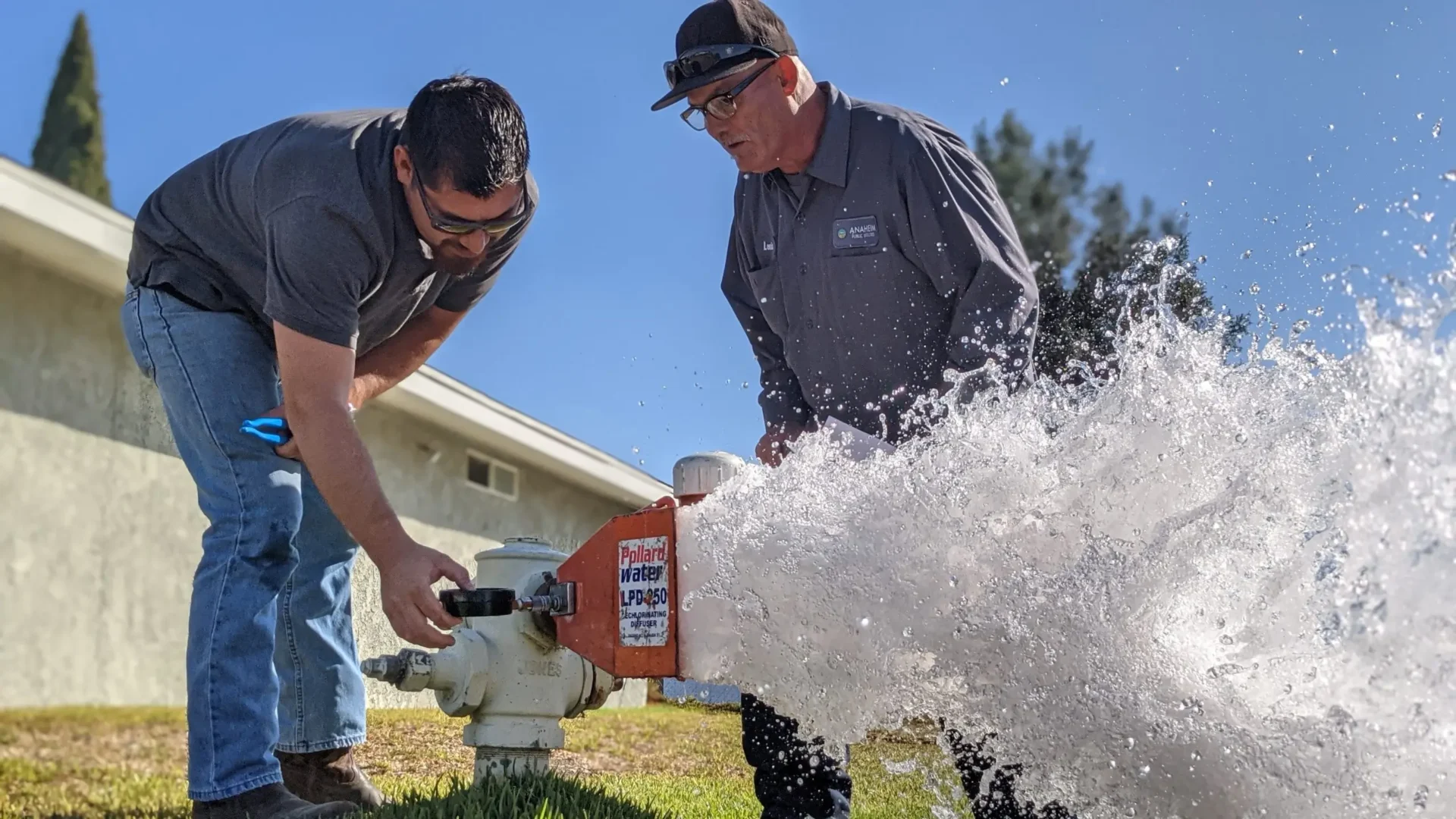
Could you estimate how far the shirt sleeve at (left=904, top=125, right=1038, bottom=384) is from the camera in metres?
2.93

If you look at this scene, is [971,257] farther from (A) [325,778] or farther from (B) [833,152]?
(A) [325,778]

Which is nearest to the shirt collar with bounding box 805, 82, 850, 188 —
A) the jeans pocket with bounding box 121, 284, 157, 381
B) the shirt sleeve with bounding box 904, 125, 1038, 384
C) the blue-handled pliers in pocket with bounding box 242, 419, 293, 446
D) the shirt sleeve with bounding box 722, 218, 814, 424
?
the shirt sleeve with bounding box 904, 125, 1038, 384

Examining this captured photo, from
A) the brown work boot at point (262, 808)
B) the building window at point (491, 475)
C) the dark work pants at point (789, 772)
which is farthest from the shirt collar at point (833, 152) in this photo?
the building window at point (491, 475)

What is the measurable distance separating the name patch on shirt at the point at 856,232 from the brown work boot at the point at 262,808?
1.76 metres

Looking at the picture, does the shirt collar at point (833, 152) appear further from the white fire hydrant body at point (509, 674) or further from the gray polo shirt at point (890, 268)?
the white fire hydrant body at point (509, 674)

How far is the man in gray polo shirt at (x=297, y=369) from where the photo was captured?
8.61ft

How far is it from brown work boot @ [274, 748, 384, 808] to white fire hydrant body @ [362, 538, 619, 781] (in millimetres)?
399

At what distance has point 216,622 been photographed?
2707 millimetres

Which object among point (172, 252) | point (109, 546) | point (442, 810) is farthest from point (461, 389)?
point (442, 810)

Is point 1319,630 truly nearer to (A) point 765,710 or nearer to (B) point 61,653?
(A) point 765,710

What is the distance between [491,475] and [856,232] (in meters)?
6.31

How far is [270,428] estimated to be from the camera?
279cm

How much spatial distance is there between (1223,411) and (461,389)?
6.63m

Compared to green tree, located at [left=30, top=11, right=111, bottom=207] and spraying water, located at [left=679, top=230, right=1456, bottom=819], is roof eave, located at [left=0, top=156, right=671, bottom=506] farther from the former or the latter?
green tree, located at [left=30, top=11, right=111, bottom=207]
